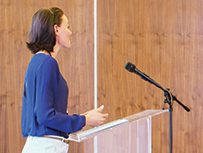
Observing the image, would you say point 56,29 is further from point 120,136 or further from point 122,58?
point 122,58

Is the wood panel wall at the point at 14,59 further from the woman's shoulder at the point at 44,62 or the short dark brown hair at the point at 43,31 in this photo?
the woman's shoulder at the point at 44,62

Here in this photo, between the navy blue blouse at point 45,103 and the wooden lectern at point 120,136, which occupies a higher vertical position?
the navy blue blouse at point 45,103

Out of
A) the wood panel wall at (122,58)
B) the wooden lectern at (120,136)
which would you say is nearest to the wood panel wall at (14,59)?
the wood panel wall at (122,58)

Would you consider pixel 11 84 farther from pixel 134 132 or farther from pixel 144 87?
pixel 134 132

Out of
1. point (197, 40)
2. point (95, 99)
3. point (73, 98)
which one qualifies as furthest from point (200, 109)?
point (73, 98)

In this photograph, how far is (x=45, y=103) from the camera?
1.12 metres

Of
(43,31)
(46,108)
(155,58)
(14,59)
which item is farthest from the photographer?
(155,58)

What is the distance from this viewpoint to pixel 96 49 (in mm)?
2812

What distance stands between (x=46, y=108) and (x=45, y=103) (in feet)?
0.07

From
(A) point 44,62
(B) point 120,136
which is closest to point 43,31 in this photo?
(A) point 44,62

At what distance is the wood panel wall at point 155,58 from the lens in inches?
105

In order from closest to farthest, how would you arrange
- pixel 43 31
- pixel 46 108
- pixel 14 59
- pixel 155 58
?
pixel 46 108 < pixel 43 31 < pixel 14 59 < pixel 155 58

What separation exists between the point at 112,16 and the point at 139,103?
39.9 inches

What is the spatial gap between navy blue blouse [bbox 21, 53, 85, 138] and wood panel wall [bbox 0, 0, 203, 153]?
4.84 ft
